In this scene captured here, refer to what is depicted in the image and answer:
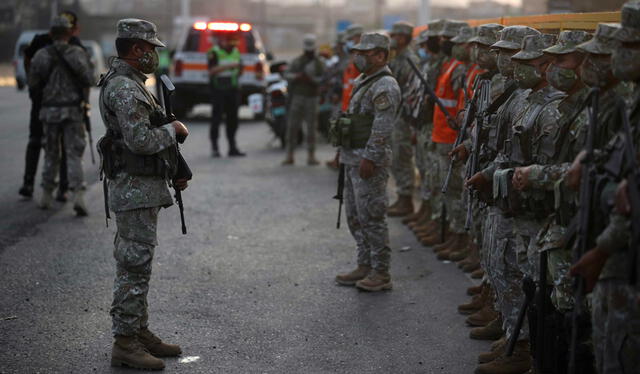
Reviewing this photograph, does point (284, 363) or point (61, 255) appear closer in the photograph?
point (284, 363)

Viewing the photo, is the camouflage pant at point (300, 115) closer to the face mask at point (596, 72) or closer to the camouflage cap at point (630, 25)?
the face mask at point (596, 72)

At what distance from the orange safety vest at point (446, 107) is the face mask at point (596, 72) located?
443 cm

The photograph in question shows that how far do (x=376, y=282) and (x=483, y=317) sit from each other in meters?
1.20

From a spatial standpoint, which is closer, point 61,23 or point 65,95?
point 65,95

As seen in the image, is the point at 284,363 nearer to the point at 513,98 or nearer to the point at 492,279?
the point at 492,279

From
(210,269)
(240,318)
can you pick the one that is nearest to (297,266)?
(210,269)

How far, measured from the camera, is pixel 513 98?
19.1 ft

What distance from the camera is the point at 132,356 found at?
5.72 m

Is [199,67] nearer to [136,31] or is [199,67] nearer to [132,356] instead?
[136,31]

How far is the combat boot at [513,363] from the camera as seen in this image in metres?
5.62

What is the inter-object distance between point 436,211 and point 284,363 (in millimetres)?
4036

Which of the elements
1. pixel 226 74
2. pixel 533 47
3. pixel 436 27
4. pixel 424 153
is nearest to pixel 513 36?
pixel 533 47

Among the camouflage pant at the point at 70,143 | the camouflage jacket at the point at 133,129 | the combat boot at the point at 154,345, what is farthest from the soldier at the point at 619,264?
the camouflage pant at the point at 70,143

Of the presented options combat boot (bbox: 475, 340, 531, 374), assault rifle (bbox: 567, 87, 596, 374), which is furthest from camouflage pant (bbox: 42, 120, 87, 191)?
assault rifle (bbox: 567, 87, 596, 374)
